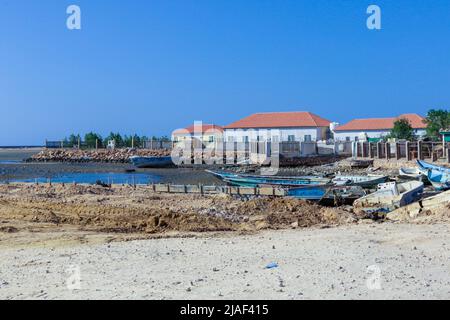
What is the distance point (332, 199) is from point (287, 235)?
8941mm

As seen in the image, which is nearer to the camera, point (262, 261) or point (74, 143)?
point (262, 261)

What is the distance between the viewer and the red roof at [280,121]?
84.4m

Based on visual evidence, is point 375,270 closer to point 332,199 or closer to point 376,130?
point 332,199

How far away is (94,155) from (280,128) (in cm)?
2936

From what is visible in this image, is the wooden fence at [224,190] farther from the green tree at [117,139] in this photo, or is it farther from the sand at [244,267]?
the green tree at [117,139]

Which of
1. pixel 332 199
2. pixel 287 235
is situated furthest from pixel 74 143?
pixel 287 235

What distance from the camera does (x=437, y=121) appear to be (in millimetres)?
63969

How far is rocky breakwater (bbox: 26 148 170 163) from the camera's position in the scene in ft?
254

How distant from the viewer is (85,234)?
13211 millimetres

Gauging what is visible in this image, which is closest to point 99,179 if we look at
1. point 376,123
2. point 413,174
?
point 413,174

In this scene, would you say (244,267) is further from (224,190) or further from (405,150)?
(405,150)

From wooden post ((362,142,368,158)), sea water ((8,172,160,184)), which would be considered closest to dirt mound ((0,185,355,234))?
sea water ((8,172,160,184))

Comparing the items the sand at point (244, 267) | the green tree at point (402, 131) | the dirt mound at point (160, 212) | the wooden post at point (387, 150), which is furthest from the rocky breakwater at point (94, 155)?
the sand at point (244, 267)
